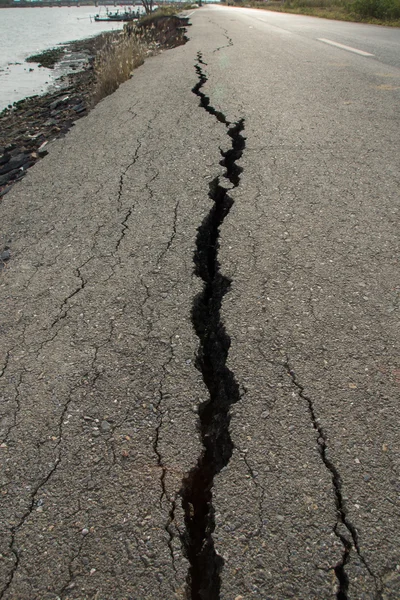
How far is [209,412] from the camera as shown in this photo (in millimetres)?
1875

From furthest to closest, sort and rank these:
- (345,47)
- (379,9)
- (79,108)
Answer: (379,9), (345,47), (79,108)

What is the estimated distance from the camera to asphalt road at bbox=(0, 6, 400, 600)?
135 cm

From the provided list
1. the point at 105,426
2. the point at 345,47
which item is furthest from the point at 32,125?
the point at 105,426

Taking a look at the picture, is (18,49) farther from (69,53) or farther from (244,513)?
(244,513)

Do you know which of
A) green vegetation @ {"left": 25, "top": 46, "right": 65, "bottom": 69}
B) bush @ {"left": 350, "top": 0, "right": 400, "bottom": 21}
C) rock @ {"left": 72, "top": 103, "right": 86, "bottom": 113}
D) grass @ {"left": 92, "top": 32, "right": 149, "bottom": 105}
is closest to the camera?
grass @ {"left": 92, "top": 32, "right": 149, "bottom": 105}

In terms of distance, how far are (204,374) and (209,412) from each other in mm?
221

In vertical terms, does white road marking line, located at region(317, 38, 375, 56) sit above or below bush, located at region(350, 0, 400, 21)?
below

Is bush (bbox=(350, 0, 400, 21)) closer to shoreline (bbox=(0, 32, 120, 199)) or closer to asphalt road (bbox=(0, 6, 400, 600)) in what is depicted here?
shoreline (bbox=(0, 32, 120, 199))

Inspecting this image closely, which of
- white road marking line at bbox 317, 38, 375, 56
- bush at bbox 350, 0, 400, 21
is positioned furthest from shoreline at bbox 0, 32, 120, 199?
bush at bbox 350, 0, 400, 21

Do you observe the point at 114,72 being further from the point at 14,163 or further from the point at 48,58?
the point at 48,58

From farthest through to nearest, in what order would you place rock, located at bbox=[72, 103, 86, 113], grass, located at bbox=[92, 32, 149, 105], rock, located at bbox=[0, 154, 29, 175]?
rock, located at bbox=[72, 103, 86, 113] < grass, located at bbox=[92, 32, 149, 105] < rock, located at bbox=[0, 154, 29, 175]

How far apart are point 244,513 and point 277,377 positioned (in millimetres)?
607

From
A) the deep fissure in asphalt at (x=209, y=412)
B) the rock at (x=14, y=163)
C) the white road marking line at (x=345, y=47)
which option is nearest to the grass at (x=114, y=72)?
the rock at (x=14, y=163)

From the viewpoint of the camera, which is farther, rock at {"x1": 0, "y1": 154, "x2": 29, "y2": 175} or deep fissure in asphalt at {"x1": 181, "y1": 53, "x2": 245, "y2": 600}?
rock at {"x1": 0, "y1": 154, "x2": 29, "y2": 175}
